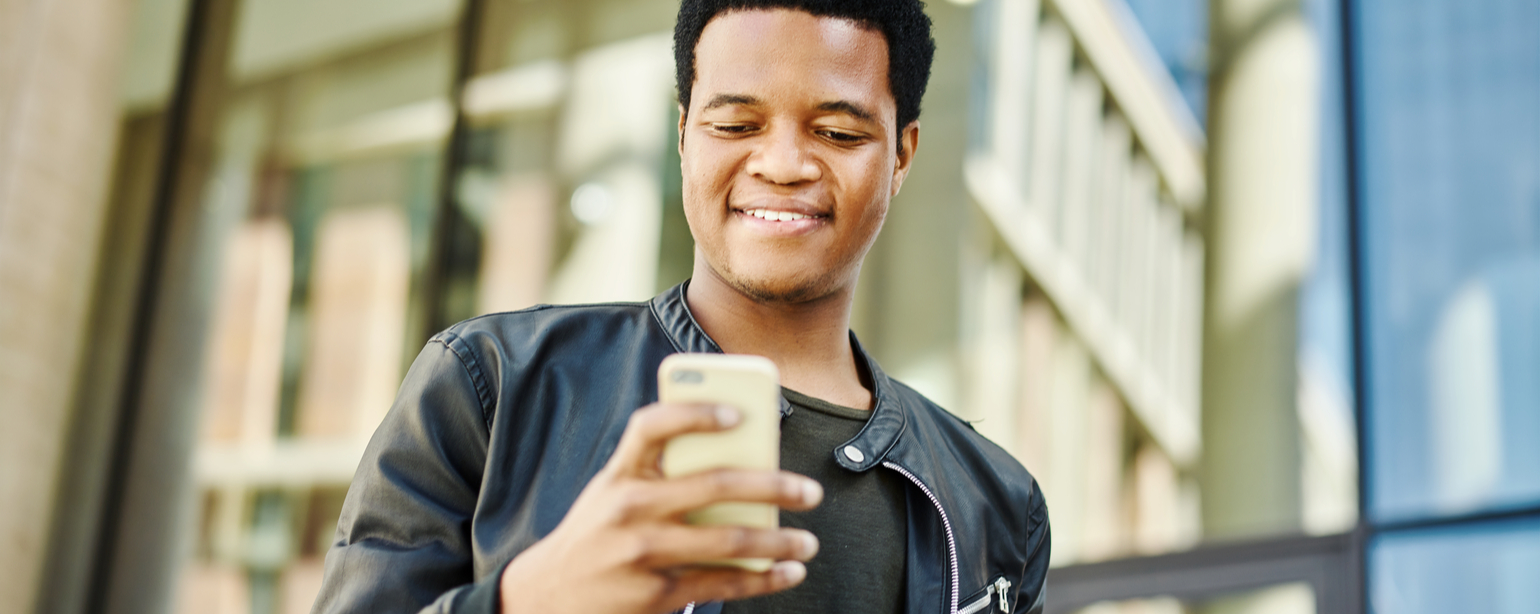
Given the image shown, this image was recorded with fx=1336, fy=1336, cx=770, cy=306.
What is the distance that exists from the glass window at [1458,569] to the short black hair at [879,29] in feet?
8.93

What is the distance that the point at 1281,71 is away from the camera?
4.34 m

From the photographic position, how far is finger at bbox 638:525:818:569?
826 mm

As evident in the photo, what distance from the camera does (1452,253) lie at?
3793 mm

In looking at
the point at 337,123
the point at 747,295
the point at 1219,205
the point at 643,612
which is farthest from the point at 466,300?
the point at 643,612

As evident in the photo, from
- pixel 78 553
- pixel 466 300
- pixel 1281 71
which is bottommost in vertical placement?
pixel 78 553

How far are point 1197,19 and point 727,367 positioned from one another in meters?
4.28

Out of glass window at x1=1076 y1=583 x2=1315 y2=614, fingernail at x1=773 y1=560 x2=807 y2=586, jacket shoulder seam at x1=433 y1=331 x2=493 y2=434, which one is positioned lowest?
glass window at x1=1076 y1=583 x2=1315 y2=614

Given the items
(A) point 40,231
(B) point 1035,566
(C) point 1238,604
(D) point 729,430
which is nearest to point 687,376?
(D) point 729,430

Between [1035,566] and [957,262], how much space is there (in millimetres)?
3575

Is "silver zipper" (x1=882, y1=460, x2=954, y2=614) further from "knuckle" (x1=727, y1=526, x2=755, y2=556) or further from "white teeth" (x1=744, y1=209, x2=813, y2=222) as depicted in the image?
"knuckle" (x1=727, y1=526, x2=755, y2=556)

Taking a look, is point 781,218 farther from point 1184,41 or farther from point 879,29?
point 1184,41

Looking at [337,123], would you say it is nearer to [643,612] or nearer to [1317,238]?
[1317,238]

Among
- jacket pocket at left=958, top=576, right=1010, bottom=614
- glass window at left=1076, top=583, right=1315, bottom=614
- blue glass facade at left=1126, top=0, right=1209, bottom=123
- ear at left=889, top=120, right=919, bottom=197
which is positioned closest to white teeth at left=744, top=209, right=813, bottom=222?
ear at left=889, top=120, right=919, bottom=197

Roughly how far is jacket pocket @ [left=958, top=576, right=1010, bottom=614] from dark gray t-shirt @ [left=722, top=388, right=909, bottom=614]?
2.9 inches
